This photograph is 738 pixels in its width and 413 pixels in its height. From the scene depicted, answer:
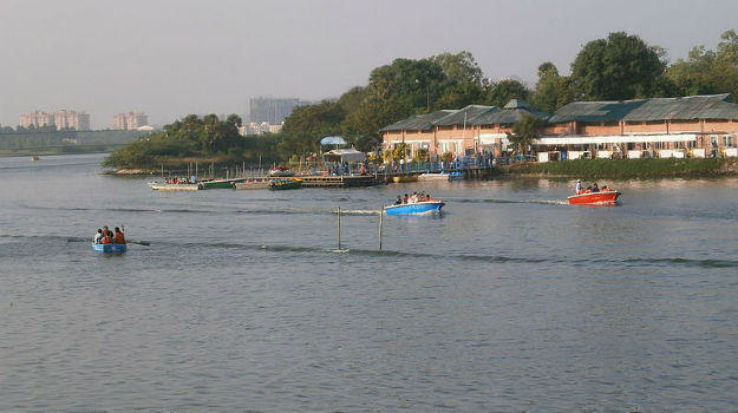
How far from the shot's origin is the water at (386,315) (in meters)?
28.0

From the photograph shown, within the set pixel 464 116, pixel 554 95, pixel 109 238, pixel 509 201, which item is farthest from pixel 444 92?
pixel 109 238

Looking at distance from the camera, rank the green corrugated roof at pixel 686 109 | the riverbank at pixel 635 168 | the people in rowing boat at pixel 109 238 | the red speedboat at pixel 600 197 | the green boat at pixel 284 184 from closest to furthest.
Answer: the people in rowing boat at pixel 109 238 → the red speedboat at pixel 600 197 → the riverbank at pixel 635 168 → the green corrugated roof at pixel 686 109 → the green boat at pixel 284 184

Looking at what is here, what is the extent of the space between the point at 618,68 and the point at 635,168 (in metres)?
27.6

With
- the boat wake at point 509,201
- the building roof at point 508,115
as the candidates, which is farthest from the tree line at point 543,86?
the boat wake at point 509,201

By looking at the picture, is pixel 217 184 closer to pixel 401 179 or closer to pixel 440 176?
pixel 401 179

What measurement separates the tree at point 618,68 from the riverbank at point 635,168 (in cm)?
2226

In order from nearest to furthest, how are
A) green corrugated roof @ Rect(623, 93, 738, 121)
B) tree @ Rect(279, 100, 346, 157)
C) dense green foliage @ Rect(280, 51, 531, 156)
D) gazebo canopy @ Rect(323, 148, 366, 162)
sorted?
green corrugated roof @ Rect(623, 93, 738, 121)
gazebo canopy @ Rect(323, 148, 366, 162)
dense green foliage @ Rect(280, 51, 531, 156)
tree @ Rect(279, 100, 346, 157)

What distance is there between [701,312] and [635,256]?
1394cm

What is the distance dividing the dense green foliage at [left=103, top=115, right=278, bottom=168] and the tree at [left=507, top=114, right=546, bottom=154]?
78.2m

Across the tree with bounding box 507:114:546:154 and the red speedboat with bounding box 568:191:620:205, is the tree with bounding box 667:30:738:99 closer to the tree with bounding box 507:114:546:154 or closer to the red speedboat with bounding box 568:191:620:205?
the tree with bounding box 507:114:546:154

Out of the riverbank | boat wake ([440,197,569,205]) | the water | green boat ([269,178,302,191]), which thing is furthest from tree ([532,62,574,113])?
the water

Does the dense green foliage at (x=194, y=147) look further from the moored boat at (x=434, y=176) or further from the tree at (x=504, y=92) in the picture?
the moored boat at (x=434, y=176)

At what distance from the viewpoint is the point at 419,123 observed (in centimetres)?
12744

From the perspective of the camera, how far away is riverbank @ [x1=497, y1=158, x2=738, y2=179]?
100312 millimetres
